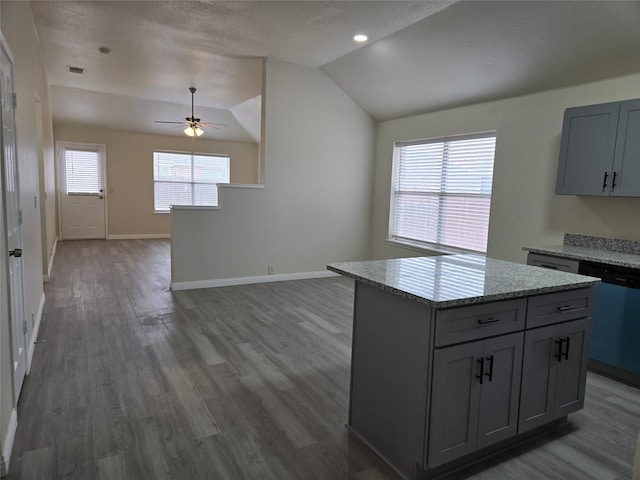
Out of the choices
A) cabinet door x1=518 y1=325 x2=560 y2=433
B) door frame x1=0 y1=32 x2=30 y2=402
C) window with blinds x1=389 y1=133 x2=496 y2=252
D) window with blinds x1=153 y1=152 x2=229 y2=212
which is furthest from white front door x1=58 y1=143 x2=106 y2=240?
cabinet door x1=518 y1=325 x2=560 y2=433

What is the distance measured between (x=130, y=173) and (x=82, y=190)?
3.43ft

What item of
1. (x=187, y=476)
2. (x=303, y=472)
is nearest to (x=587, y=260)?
(x=303, y=472)

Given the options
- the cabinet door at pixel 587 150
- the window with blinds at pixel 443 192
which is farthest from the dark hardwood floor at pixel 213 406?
the window with blinds at pixel 443 192

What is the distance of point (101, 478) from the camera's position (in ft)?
6.18

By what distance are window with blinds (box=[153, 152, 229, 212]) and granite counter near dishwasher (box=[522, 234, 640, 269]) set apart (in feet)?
24.2

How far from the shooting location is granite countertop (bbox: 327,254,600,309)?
181cm

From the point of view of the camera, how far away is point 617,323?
9.81ft

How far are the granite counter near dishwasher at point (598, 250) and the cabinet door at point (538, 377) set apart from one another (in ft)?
4.12

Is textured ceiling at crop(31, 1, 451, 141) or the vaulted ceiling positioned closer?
the vaulted ceiling

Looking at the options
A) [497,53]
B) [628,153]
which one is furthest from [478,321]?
[497,53]

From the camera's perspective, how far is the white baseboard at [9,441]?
6.14 ft

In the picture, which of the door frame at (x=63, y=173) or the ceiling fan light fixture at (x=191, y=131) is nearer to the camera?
the ceiling fan light fixture at (x=191, y=131)

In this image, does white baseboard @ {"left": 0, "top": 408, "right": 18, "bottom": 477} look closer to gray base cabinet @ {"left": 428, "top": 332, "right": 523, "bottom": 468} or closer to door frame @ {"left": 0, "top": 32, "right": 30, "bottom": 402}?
door frame @ {"left": 0, "top": 32, "right": 30, "bottom": 402}

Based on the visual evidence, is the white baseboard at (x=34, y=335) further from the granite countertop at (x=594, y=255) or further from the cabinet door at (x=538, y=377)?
the granite countertop at (x=594, y=255)
